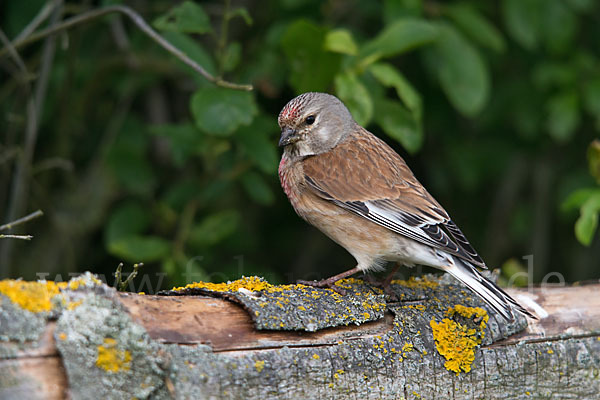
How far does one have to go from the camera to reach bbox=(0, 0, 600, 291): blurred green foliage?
3.99m

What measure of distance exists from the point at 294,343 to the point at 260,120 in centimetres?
187

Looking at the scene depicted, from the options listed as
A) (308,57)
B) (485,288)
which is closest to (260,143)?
(308,57)

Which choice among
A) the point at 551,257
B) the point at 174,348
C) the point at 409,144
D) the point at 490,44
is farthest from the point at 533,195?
the point at 174,348

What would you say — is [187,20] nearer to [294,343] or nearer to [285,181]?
[285,181]

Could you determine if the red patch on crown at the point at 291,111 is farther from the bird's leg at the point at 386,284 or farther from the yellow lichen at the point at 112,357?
the yellow lichen at the point at 112,357

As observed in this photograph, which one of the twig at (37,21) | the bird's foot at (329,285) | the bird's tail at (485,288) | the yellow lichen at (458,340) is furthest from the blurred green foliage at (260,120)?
the bird's foot at (329,285)

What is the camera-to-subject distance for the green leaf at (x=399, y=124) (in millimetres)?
4055

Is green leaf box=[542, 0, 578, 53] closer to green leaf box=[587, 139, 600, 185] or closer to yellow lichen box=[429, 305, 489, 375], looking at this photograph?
green leaf box=[587, 139, 600, 185]

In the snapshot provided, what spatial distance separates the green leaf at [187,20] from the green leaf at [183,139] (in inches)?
26.7

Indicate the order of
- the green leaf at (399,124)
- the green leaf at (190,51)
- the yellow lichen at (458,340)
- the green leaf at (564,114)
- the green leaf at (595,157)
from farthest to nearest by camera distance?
the green leaf at (564,114) < the green leaf at (399,124) < the green leaf at (190,51) < the green leaf at (595,157) < the yellow lichen at (458,340)

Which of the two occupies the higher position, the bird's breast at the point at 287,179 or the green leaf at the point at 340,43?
the green leaf at the point at 340,43

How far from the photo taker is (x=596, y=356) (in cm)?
304

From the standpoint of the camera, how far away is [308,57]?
Result: 13.1ft

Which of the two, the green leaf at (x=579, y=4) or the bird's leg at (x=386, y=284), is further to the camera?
the green leaf at (x=579, y=4)
